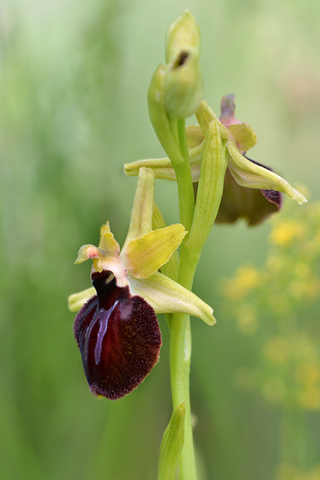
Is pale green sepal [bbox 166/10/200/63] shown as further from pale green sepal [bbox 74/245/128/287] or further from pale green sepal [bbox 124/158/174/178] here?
pale green sepal [bbox 74/245/128/287]

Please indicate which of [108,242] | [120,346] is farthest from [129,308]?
[108,242]

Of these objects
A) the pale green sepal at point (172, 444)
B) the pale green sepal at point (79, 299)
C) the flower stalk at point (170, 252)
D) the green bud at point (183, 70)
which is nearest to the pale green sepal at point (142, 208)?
the flower stalk at point (170, 252)

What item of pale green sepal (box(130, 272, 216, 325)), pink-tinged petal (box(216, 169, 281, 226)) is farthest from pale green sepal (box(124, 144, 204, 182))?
pale green sepal (box(130, 272, 216, 325))

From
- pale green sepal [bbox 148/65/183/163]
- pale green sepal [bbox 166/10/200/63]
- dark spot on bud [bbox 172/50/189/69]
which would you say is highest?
pale green sepal [bbox 166/10/200/63]

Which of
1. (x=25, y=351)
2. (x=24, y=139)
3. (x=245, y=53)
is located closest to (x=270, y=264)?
(x=25, y=351)

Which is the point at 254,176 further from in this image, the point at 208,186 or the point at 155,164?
the point at 155,164

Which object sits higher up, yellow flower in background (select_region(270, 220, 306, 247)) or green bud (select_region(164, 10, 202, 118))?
green bud (select_region(164, 10, 202, 118))

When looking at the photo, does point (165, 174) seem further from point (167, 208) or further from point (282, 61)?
point (282, 61)
